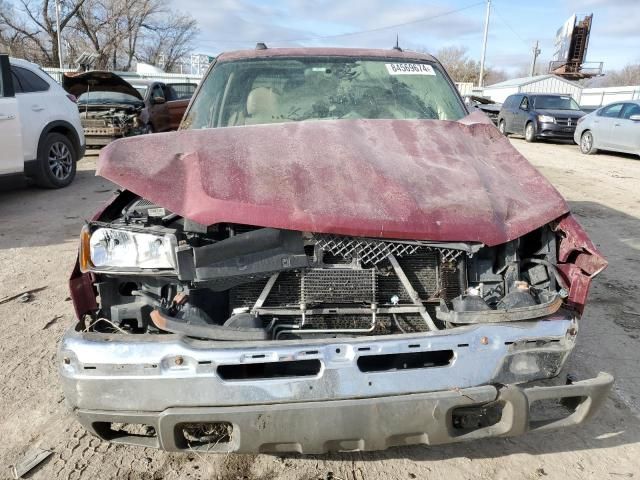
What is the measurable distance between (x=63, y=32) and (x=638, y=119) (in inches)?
1646

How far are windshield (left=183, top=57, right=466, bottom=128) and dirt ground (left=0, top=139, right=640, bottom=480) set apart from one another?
71.9 inches

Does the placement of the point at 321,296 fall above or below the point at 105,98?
below

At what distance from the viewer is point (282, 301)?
224 cm

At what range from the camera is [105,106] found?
1198 cm

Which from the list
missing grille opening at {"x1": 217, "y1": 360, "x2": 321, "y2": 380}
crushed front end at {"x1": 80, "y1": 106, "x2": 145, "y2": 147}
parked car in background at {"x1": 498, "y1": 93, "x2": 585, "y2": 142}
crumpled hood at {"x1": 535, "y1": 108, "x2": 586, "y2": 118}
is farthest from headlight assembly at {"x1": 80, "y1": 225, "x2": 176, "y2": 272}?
crumpled hood at {"x1": 535, "y1": 108, "x2": 586, "y2": 118}

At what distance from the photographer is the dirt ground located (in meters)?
2.35

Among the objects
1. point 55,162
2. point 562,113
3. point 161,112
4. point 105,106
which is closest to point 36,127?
point 55,162

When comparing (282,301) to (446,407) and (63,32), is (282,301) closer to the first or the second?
(446,407)

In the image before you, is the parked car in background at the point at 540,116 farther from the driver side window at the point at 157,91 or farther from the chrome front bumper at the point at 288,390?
the chrome front bumper at the point at 288,390

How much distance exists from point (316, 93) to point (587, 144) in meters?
12.9

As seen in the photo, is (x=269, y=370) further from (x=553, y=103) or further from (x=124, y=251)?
(x=553, y=103)

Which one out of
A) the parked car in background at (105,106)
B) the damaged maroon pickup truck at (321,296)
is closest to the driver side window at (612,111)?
the parked car in background at (105,106)

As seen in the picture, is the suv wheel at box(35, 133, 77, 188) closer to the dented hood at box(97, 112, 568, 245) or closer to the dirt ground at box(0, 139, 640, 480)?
the dirt ground at box(0, 139, 640, 480)

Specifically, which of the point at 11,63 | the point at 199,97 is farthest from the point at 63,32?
the point at 199,97
